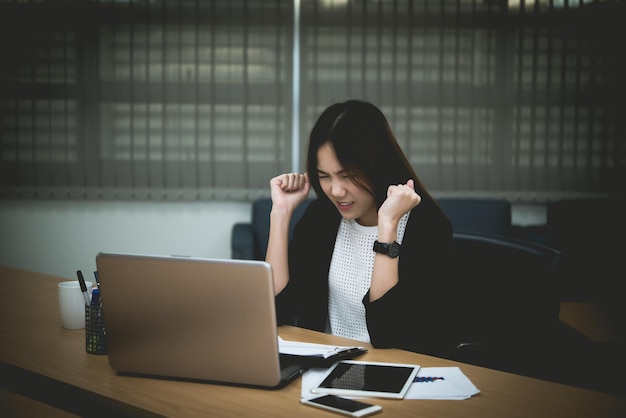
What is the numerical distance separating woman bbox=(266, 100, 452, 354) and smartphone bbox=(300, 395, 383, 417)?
0.38 meters

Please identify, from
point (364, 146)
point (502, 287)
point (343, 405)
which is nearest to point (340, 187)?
point (364, 146)

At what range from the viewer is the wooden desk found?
100cm

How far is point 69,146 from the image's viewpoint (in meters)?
3.68

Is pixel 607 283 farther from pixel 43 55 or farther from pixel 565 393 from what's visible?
pixel 43 55

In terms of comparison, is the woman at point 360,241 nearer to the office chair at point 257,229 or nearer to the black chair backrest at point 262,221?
the office chair at point 257,229

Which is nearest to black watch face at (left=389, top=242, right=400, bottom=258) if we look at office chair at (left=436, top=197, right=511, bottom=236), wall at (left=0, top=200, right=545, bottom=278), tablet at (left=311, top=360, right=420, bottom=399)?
tablet at (left=311, top=360, right=420, bottom=399)

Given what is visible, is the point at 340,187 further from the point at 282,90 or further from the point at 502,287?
the point at 282,90

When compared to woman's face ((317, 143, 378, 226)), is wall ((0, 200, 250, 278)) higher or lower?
lower

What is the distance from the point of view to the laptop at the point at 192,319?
104 cm

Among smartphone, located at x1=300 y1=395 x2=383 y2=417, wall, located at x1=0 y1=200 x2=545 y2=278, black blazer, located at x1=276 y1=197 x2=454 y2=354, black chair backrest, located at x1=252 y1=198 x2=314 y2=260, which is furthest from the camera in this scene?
wall, located at x1=0 y1=200 x2=545 y2=278

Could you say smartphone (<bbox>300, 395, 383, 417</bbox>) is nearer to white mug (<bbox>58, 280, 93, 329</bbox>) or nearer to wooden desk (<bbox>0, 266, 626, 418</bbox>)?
wooden desk (<bbox>0, 266, 626, 418</bbox>)

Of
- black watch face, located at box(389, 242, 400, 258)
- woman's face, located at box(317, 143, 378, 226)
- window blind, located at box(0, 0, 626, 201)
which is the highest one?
window blind, located at box(0, 0, 626, 201)

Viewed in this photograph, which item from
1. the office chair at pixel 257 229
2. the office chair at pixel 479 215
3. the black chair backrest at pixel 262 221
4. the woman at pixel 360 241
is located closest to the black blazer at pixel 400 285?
the woman at pixel 360 241

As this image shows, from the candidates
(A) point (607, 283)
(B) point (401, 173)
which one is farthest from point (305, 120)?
(B) point (401, 173)
